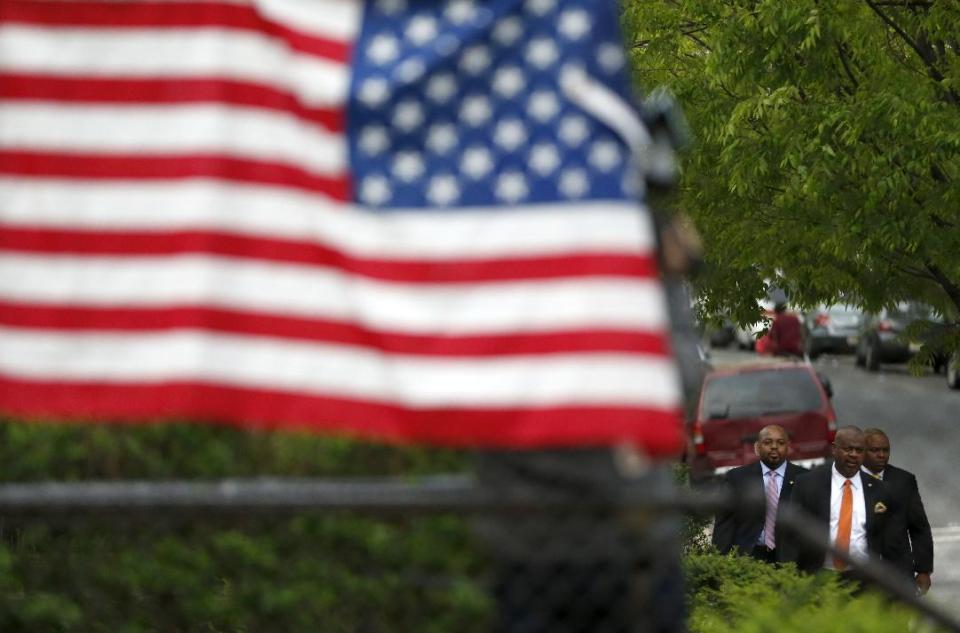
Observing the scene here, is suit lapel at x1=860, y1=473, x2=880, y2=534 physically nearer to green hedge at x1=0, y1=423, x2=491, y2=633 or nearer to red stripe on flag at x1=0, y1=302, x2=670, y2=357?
green hedge at x1=0, y1=423, x2=491, y2=633

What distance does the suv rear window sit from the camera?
22.5 m

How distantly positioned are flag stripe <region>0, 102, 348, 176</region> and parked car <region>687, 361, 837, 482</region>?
686 inches

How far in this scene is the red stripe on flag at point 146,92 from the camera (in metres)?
4.14

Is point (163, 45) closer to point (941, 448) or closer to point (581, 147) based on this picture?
point (581, 147)

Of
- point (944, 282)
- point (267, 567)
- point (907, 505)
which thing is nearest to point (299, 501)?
point (267, 567)

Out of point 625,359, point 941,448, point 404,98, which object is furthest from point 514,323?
point 941,448

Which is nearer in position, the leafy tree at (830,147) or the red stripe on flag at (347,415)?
the red stripe on flag at (347,415)

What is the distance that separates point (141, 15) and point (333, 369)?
895 millimetres

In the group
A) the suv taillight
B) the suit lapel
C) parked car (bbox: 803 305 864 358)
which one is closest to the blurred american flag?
the suit lapel

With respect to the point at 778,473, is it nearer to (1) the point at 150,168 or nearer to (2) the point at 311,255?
(2) the point at 311,255

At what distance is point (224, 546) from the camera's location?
689cm

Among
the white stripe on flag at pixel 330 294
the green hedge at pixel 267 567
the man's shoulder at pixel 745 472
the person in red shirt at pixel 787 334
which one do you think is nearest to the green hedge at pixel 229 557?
the green hedge at pixel 267 567

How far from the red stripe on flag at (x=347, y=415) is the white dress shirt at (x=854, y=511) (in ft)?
23.9

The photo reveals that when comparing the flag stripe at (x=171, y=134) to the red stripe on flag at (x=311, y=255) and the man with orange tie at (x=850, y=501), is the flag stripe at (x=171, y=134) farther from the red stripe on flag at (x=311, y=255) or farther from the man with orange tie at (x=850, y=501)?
the man with orange tie at (x=850, y=501)
